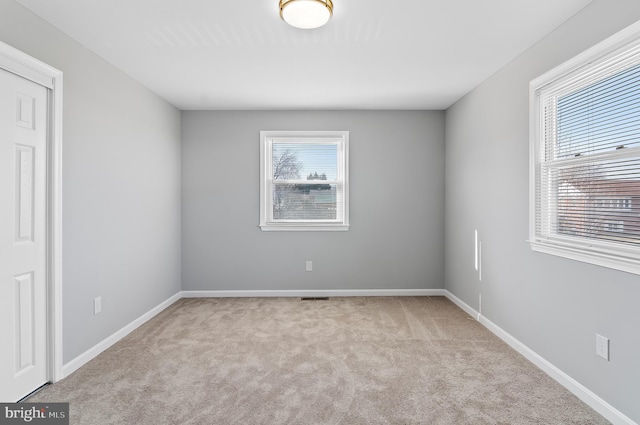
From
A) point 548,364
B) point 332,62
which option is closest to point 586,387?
point 548,364

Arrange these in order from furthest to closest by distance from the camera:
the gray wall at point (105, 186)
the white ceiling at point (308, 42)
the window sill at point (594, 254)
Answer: the gray wall at point (105, 186) < the white ceiling at point (308, 42) < the window sill at point (594, 254)

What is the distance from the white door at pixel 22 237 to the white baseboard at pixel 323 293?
2333mm

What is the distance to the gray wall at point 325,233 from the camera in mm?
4719

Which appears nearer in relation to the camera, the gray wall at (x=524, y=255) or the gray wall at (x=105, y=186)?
the gray wall at (x=524, y=255)

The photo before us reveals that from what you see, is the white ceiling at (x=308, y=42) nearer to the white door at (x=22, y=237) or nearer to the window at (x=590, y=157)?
the window at (x=590, y=157)

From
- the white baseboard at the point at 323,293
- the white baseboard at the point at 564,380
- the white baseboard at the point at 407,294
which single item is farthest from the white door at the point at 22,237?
the white baseboard at the point at 564,380

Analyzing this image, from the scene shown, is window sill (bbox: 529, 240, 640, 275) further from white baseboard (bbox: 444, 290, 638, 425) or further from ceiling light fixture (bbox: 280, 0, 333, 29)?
ceiling light fixture (bbox: 280, 0, 333, 29)

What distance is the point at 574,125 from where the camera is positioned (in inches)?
96.0

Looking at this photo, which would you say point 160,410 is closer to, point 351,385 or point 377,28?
point 351,385

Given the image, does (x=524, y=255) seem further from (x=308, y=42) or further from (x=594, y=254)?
(x=308, y=42)

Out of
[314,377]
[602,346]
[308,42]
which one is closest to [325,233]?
[314,377]

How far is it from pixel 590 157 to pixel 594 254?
2.07ft

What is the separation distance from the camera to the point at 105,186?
3.06 meters

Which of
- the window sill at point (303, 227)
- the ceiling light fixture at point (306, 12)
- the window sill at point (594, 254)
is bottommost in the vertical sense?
the window sill at point (594, 254)
